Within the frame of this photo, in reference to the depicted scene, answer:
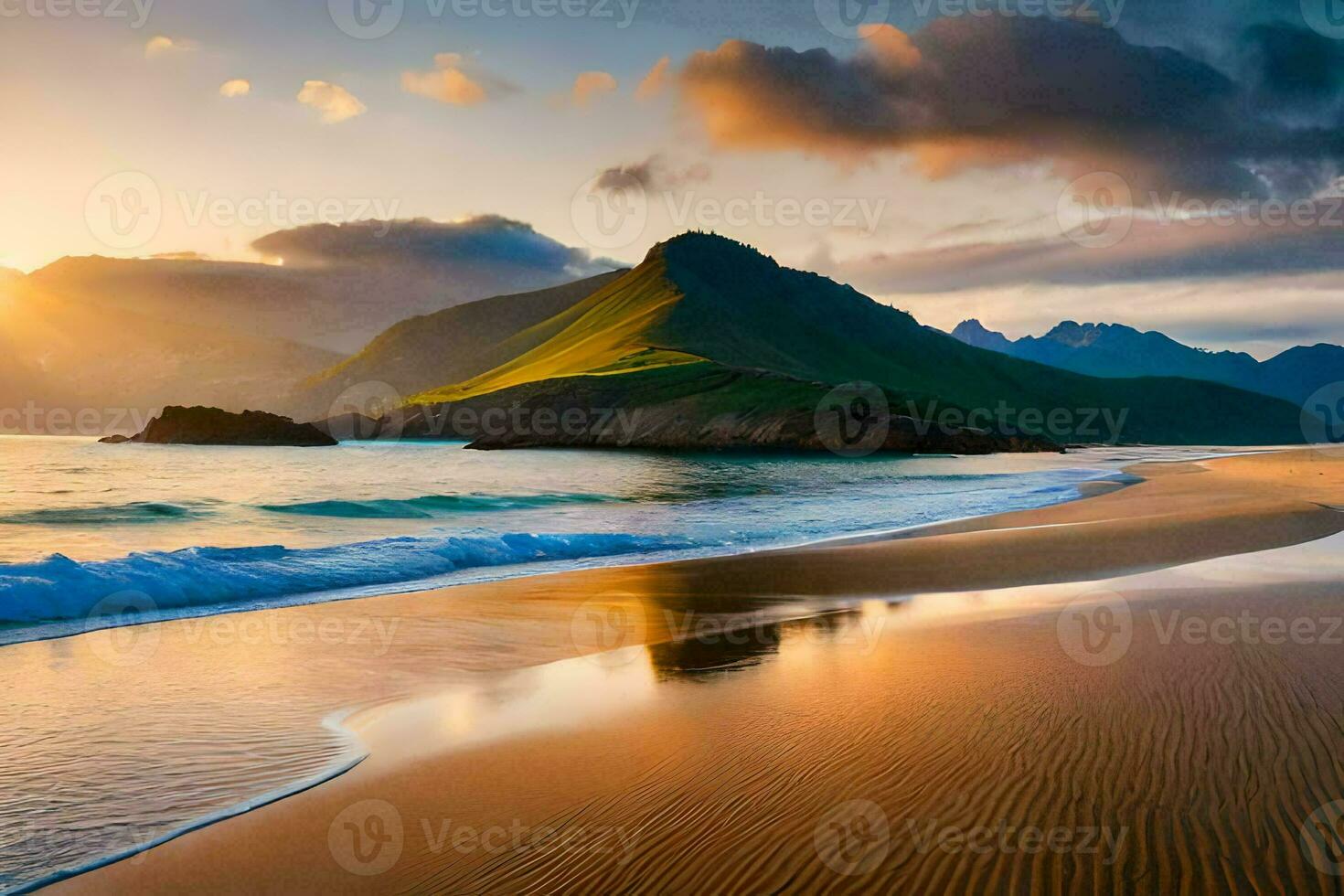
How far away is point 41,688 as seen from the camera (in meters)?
8.79

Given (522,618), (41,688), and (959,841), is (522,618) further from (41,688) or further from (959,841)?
(959,841)

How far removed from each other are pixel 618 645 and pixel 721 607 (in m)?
3.13

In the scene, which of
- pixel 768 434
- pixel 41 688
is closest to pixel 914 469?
pixel 768 434
